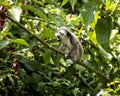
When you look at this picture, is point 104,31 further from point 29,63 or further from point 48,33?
point 29,63

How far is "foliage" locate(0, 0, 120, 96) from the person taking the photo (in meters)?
1.82

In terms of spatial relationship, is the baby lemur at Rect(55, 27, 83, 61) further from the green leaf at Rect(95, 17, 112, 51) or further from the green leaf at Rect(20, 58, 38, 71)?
the green leaf at Rect(95, 17, 112, 51)

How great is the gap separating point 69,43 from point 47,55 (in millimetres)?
196

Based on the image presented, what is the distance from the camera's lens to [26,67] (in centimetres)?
274

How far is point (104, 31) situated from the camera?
1.16 meters

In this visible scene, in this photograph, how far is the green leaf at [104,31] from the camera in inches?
44.5

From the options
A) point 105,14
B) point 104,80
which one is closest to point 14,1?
point 105,14

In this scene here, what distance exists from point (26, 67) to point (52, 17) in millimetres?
1034

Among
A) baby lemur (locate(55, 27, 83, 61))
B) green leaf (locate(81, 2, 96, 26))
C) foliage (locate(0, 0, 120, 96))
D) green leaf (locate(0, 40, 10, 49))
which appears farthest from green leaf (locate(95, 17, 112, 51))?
baby lemur (locate(55, 27, 83, 61))

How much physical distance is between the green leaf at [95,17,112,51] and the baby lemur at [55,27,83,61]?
0.92 metres

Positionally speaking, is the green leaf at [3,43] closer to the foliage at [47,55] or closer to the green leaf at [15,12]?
the foliage at [47,55]

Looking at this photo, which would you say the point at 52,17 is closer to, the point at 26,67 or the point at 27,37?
the point at 27,37

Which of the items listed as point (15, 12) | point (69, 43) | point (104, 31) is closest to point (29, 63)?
point (69, 43)

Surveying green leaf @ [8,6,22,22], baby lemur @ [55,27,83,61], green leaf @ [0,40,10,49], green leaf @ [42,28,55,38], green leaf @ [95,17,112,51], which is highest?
baby lemur @ [55,27,83,61]
